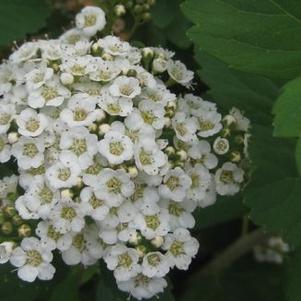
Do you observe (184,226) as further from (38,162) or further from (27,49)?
(27,49)

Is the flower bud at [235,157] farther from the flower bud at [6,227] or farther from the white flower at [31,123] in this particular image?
the flower bud at [6,227]

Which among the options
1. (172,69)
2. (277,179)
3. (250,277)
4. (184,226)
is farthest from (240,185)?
(250,277)

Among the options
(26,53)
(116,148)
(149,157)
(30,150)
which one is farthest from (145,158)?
(26,53)

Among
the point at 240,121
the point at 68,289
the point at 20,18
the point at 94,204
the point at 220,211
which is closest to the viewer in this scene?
the point at 94,204

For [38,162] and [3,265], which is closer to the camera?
[38,162]

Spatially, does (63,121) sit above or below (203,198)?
above

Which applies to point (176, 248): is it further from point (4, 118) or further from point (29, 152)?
point (4, 118)
